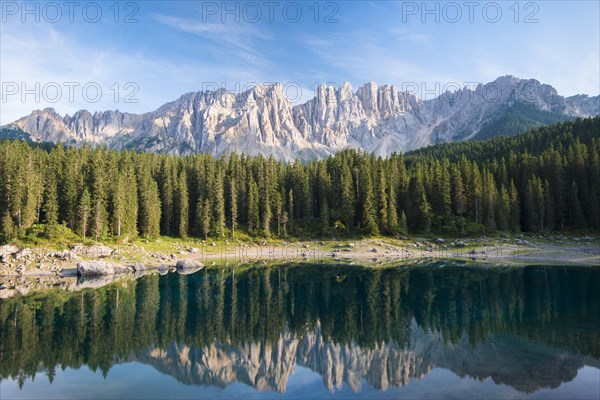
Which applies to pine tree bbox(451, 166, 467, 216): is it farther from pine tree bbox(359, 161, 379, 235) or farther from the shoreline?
pine tree bbox(359, 161, 379, 235)

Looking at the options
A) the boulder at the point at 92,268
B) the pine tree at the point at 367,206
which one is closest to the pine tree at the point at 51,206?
the boulder at the point at 92,268

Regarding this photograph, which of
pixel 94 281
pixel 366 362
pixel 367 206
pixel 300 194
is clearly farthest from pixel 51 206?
pixel 366 362

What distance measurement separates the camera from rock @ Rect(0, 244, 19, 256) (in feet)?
195

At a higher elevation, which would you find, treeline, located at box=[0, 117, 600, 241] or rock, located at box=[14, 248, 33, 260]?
treeline, located at box=[0, 117, 600, 241]

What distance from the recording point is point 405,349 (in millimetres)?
25594

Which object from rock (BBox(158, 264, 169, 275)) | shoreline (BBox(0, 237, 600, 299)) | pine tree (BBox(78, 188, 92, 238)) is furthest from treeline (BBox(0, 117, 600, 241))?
rock (BBox(158, 264, 169, 275))

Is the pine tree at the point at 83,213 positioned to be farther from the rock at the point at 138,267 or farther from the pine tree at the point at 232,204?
the pine tree at the point at 232,204

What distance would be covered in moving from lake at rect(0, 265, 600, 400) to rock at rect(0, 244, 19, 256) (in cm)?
2400

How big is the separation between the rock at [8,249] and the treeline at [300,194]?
41.2 ft

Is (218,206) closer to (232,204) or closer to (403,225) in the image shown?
(232,204)

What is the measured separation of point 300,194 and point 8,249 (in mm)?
Result: 66394

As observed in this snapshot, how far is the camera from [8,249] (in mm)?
60500

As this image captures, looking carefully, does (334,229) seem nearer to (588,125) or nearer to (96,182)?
(96,182)

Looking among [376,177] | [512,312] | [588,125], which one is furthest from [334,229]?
[588,125]
